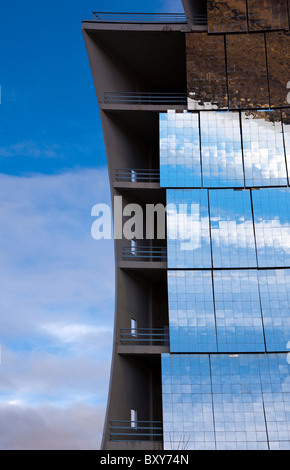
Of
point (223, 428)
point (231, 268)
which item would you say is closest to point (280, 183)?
point (231, 268)

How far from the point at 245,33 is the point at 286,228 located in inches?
297

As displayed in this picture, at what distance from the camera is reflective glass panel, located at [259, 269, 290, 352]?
1991cm

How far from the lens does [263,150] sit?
22.0 meters

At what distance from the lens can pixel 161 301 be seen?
77.1 feet

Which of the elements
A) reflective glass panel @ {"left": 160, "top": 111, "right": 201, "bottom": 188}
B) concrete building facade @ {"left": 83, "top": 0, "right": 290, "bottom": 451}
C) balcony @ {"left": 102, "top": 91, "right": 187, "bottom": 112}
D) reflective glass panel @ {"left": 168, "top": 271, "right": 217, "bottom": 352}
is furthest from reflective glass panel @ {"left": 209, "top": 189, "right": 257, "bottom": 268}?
balcony @ {"left": 102, "top": 91, "right": 187, "bottom": 112}

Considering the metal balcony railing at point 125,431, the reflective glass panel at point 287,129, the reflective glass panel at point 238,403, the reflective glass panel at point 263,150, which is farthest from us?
the reflective glass panel at point 287,129

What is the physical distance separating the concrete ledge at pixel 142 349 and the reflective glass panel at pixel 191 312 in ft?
1.09

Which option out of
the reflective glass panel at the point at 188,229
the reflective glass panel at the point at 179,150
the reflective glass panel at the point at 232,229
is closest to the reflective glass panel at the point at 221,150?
the reflective glass panel at the point at 179,150

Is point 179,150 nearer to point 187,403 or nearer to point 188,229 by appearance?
point 188,229

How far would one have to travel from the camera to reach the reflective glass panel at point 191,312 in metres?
19.9

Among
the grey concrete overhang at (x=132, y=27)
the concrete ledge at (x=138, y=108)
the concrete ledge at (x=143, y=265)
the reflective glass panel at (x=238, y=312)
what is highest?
the grey concrete overhang at (x=132, y=27)

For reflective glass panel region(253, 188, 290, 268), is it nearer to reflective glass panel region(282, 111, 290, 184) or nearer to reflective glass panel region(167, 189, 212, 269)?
reflective glass panel region(282, 111, 290, 184)

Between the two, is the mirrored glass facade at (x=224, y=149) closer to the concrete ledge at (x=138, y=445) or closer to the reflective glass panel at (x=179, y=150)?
the reflective glass panel at (x=179, y=150)

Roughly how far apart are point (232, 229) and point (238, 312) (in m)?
2.91
